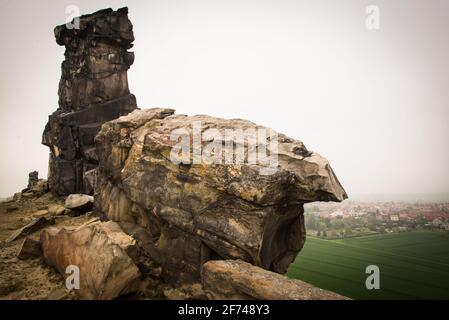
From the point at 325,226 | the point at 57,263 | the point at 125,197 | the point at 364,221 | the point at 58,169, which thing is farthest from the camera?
the point at 364,221

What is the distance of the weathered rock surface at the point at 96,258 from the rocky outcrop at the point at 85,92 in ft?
47.2

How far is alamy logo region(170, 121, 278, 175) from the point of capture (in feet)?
32.1

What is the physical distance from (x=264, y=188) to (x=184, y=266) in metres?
4.53

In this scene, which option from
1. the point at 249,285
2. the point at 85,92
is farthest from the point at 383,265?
the point at 85,92

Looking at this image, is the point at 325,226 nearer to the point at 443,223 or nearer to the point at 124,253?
the point at 443,223

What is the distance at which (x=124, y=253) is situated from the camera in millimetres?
8711

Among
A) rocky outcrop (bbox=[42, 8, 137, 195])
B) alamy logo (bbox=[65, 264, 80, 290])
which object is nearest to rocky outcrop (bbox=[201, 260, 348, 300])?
alamy logo (bbox=[65, 264, 80, 290])

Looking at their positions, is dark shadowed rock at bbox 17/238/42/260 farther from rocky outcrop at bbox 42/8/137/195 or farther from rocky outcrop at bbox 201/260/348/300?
rocky outcrop at bbox 42/8/137/195

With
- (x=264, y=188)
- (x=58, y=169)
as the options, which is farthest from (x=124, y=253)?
(x=58, y=169)

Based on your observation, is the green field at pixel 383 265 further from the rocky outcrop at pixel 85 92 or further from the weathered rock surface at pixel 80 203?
the rocky outcrop at pixel 85 92

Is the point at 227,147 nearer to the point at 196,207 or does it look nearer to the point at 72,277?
the point at 196,207

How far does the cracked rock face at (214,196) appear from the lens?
911 cm

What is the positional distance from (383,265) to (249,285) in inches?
2876

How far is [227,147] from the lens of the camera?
34.1 feet
